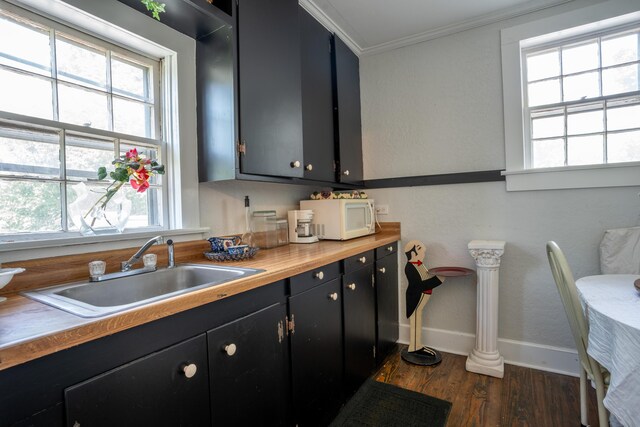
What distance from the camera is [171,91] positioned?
1.65 meters

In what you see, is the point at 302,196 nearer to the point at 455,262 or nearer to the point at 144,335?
the point at 455,262

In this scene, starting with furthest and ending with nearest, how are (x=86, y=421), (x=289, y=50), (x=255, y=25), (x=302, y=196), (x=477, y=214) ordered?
1. (x=302, y=196)
2. (x=477, y=214)
3. (x=289, y=50)
4. (x=255, y=25)
5. (x=86, y=421)

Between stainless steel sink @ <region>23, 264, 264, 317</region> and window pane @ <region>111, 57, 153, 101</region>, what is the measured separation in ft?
2.90

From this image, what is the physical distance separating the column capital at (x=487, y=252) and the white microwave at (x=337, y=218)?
814mm

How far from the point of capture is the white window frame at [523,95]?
2.05m

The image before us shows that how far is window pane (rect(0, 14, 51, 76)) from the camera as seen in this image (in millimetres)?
1192

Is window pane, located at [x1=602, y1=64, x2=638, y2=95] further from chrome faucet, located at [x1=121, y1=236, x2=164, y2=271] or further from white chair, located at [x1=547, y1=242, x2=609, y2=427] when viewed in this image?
chrome faucet, located at [x1=121, y1=236, x2=164, y2=271]

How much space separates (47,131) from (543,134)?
2.91m

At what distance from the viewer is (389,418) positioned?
1.76 metres

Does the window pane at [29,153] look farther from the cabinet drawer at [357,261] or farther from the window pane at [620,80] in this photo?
the window pane at [620,80]

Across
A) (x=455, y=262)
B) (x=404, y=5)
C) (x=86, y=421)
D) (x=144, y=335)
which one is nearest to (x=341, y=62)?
(x=404, y=5)

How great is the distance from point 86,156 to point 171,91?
20.5 inches

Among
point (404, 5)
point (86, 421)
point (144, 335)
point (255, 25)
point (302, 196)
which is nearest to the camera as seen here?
point (86, 421)

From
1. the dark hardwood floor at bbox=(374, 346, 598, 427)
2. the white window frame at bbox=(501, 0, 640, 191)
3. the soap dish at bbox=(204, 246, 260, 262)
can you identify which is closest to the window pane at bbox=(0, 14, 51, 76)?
the soap dish at bbox=(204, 246, 260, 262)
